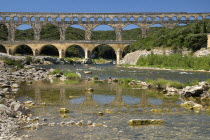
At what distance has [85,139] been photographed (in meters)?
8.34

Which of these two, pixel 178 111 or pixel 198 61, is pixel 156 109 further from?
pixel 198 61

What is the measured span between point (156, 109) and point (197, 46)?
133ft

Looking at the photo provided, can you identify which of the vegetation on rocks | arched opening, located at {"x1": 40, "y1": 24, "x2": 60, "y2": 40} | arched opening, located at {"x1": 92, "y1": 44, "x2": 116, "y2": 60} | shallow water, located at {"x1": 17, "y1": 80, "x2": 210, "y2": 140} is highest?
arched opening, located at {"x1": 40, "y1": 24, "x2": 60, "y2": 40}

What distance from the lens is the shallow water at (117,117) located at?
28.8ft

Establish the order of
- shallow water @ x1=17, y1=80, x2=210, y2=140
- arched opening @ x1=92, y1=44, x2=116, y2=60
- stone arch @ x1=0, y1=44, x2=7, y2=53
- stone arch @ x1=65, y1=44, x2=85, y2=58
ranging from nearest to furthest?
shallow water @ x1=17, y1=80, x2=210, y2=140 < stone arch @ x1=0, y1=44, x2=7, y2=53 < stone arch @ x1=65, y1=44, x2=85, y2=58 < arched opening @ x1=92, y1=44, x2=116, y2=60

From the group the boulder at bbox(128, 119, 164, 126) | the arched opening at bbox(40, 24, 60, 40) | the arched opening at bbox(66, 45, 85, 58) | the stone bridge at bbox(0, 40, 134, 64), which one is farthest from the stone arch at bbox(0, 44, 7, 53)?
the boulder at bbox(128, 119, 164, 126)

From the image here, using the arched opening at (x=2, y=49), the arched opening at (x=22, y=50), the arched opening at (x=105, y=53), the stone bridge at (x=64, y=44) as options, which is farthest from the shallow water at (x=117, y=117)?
the arched opening at (x=105, y=53)

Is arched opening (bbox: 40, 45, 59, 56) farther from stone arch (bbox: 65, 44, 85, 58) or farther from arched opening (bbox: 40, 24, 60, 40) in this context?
arched opening (bbox: 40, 24, 60, 40)

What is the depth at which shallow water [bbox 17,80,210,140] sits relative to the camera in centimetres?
878

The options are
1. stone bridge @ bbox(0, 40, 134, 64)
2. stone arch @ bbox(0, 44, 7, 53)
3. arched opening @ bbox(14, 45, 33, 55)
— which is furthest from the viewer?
arched opening @ bbox(14, 45, 33, 55)

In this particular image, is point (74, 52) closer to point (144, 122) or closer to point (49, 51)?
point (49, 51)

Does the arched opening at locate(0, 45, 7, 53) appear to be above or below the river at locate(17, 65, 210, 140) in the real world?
above

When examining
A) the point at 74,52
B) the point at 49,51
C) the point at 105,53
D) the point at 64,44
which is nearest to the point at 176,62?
the point at 64,44

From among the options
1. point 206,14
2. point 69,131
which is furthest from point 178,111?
point 206,14
